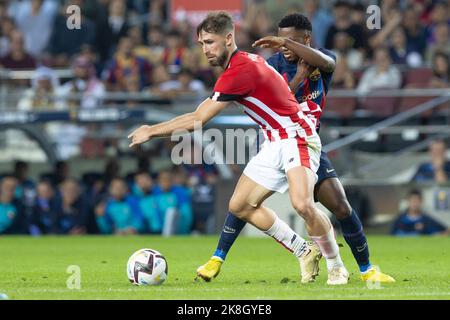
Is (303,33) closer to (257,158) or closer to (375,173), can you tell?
(257,158)

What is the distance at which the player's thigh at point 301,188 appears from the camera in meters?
9.41

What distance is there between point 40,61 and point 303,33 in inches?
551

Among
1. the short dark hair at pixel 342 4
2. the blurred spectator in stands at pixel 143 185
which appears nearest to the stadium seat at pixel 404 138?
the short dark hair at pixel 342 4

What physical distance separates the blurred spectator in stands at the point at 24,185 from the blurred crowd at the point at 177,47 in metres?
1.49

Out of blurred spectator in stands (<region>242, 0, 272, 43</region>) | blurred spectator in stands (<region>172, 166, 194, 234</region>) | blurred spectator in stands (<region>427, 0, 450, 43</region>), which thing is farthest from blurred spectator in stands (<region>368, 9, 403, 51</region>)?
blurred spectator in stands (<region>172, 166, 194, 234</region>)

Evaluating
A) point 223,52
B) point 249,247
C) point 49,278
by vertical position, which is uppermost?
point 223,52

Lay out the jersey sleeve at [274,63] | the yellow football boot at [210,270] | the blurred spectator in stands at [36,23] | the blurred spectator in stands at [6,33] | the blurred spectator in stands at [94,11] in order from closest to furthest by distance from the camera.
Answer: the yellow football boot at [210,270] < the jersey sleeve at [274,63] < the blurred spectator in stands at [94,11] < the blurred spectator in stands at [6,33] < the blurred spectator in stands at [36,23]

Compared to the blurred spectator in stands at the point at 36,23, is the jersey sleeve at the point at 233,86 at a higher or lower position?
higher

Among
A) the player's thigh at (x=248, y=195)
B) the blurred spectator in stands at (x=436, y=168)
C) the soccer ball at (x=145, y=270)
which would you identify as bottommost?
the blurred spectator in stands at (x=436, y=168)

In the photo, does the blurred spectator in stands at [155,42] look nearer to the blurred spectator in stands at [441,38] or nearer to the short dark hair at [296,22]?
the blurred spectator in stands at [441,38]

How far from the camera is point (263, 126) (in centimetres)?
978

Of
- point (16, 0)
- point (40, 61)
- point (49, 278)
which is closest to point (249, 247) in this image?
point (49, 278)

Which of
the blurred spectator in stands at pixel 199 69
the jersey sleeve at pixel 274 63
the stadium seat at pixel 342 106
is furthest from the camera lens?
the blurred spectator in stands at pixel 199 69

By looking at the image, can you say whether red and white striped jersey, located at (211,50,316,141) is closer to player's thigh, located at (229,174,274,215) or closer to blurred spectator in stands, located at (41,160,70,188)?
player's thigh, located at (229,174,274,215)
